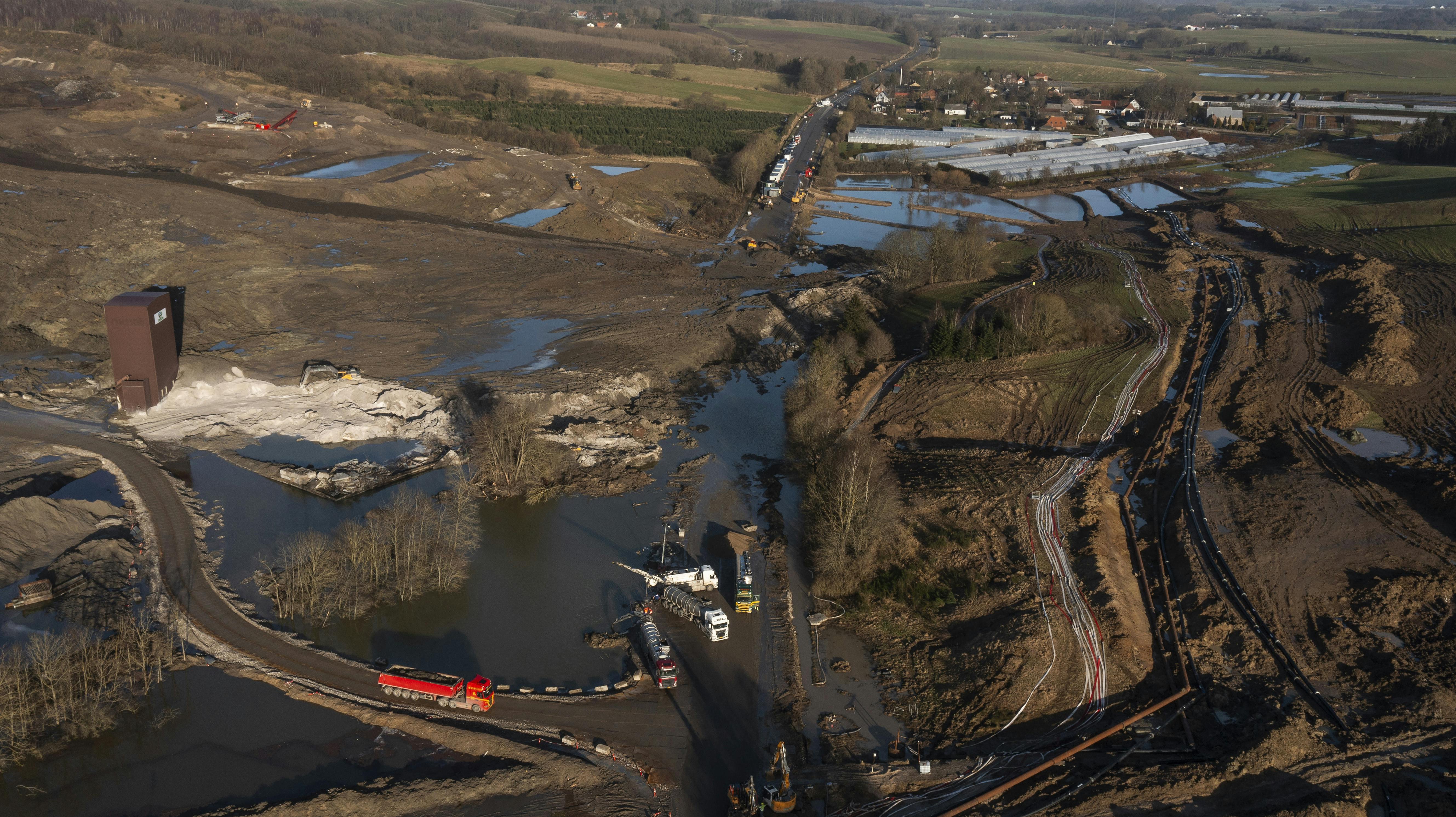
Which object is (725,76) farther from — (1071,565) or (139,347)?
(1071,565)

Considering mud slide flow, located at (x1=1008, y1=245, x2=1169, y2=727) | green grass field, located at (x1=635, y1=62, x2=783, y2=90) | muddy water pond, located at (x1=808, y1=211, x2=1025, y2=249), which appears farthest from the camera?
green grass field, located at (x1=635, y1=62, x2=783, y2=90)

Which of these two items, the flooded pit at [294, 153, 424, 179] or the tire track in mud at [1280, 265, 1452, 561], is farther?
the flooded pit at [294, 153, 424, 179]

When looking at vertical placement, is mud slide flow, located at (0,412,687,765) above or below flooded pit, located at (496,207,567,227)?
below

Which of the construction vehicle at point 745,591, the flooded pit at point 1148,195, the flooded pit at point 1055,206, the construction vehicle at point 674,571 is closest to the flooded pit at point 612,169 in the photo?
the flooded pit at point 1055,206

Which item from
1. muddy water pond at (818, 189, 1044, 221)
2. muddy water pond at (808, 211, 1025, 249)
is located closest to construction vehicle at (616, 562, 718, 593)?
muddy water pond at (808, 211, 1025, 249)

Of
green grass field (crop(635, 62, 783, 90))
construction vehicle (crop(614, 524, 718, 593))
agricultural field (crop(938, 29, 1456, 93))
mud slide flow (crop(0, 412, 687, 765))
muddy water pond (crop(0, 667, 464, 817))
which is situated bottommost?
muddy water pond (crop(0, 667, 464, 817))

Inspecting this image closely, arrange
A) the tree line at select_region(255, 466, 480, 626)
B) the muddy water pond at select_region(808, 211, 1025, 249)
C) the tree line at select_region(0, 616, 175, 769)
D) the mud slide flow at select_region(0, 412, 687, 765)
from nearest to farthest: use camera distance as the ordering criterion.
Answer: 1. the tree line at select_region(0, 616, 175, 769)
2. the mud slide flow at select_region(0, 412, 687, 765)
3. the tree line at select_region(255, 466, 480, 626)
4. the muddy water pond at select_region(808, 211, 1025, 249)

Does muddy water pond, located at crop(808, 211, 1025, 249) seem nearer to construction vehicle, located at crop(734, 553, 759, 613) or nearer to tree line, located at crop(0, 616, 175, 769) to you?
construction vehicle, located at crop(734, 553, 759, 613)

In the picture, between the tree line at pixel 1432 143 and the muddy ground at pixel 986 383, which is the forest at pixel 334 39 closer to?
the muddy ground at pixel 986 383
